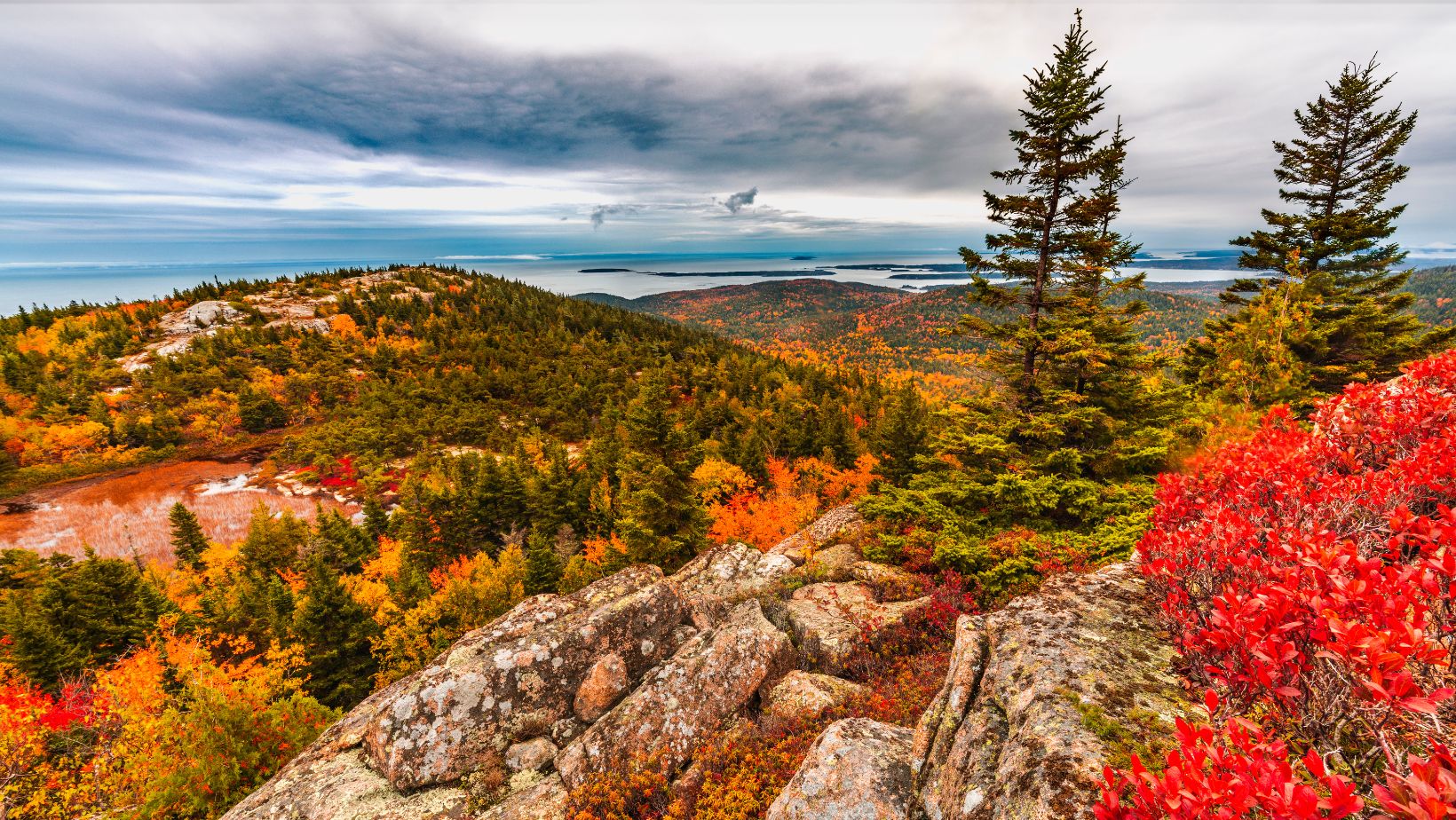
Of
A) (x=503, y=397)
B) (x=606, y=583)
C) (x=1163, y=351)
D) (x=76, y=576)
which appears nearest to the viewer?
(x=606, y=583)

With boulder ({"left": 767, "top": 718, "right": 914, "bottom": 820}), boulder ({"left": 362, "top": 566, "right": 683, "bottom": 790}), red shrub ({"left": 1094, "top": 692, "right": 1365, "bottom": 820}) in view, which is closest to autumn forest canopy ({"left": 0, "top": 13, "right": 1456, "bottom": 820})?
red shrub ({"left": 1094, "top": 692, "right": 1365, "bottom": 820})

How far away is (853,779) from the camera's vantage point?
24.0 ft

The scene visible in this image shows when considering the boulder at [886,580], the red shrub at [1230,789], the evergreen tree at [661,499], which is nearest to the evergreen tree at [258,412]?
the evergreen tree at [661,499]

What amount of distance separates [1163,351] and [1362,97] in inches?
659

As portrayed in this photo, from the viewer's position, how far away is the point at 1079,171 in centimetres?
1396

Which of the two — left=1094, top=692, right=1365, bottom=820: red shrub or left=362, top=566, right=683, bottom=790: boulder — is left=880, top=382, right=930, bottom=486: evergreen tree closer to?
left=362, top=566, right=683, bottom=790: boulder

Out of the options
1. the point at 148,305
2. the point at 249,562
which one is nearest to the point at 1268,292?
the point at 249,562

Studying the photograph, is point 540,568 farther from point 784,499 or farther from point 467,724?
point 467,724

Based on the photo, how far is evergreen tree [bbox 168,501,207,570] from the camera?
4534 cm

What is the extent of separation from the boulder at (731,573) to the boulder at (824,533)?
3.01 feet

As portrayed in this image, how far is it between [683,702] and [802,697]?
2.70 m

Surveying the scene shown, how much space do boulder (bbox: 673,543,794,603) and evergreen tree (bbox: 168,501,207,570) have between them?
5470cm

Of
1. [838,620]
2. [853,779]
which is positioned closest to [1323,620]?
[853,779]

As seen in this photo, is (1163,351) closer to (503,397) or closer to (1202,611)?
(1202,611)
